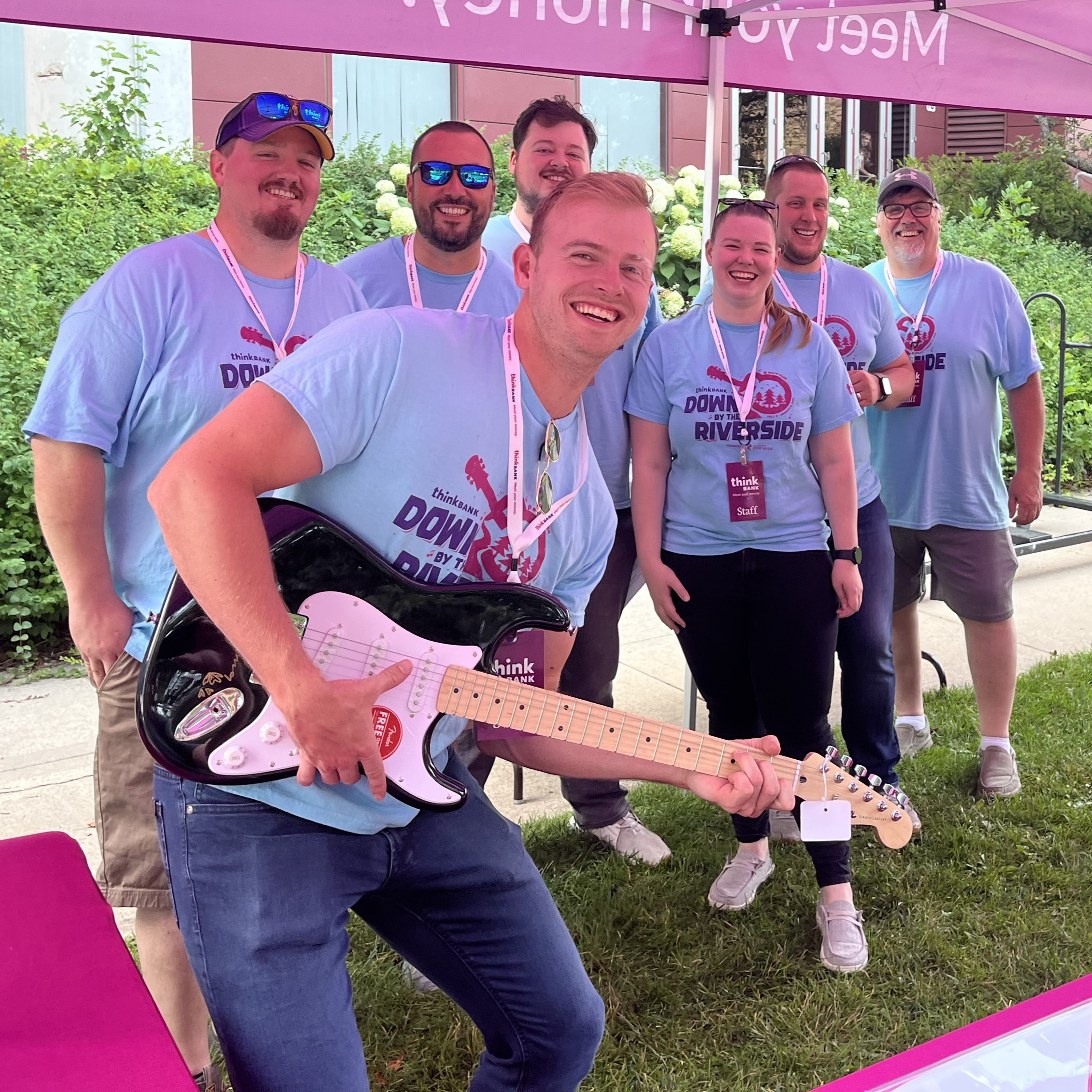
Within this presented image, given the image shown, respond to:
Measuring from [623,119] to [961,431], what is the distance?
8.00 m

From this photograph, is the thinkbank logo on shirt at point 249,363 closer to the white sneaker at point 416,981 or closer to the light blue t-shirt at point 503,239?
the light blue t-shirt at point 503,239

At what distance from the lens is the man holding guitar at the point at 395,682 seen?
1699mm

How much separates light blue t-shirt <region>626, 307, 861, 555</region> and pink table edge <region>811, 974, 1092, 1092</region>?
202 cm

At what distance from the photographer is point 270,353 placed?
2.47m

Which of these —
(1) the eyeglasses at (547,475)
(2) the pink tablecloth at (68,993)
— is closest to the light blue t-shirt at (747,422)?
(1) the eyeglasses at (547,475)

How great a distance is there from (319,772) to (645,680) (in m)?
3.56

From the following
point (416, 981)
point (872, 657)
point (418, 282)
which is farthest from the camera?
point (872, 657)

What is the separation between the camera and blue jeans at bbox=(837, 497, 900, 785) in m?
3.53

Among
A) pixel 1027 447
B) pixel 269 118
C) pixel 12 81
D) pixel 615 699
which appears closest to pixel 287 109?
pixel 269 118

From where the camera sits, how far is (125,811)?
8.13ft

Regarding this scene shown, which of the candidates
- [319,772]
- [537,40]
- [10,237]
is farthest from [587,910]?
[10,237]

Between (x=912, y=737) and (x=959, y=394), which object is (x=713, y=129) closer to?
(x=959, y=394)

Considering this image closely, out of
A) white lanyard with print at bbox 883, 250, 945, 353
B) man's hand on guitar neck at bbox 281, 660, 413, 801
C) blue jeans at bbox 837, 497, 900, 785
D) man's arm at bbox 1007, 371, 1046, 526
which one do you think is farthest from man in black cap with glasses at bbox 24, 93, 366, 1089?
man's arm at bbox 1007, 371, 1046, 526

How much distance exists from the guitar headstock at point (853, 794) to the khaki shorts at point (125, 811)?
4.48 feet
